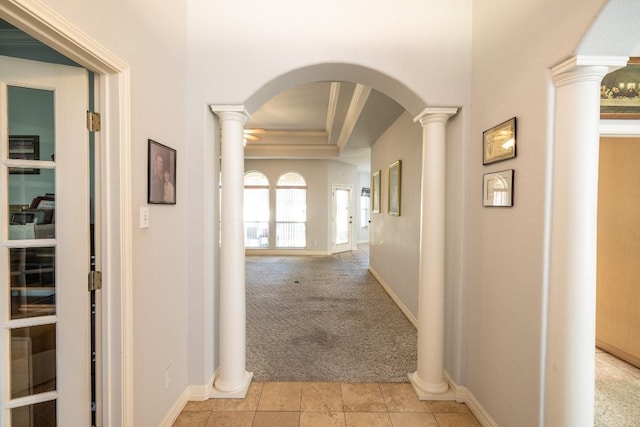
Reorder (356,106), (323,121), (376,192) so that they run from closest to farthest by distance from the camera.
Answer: (356,106) < (376,192) < (323,121)

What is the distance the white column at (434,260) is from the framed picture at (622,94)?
112cm

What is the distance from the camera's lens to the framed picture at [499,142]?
5.58ft

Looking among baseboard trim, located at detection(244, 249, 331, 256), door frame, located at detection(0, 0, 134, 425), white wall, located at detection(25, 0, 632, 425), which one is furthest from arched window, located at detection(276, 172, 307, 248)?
door frame, located at detection(0, 0, 134, 425)

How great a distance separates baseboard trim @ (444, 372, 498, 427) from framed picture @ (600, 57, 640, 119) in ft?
7.31

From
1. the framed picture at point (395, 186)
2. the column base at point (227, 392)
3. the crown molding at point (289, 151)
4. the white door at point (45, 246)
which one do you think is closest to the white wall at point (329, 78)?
the column base at point (227, 392)

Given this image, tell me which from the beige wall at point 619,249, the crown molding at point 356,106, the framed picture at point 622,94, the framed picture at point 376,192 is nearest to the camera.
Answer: the framed picture at point 622,94

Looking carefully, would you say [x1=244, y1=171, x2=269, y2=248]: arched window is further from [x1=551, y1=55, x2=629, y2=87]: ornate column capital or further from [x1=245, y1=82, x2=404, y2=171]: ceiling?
[x1=551, y1=55, x2=629, y2=87]: ornate column capital

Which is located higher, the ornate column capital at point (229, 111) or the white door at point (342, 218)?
the ornate column capital at point (229, 111)

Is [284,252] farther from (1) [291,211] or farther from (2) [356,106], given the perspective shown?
(2) [356,106]

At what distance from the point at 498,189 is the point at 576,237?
21.5 inches

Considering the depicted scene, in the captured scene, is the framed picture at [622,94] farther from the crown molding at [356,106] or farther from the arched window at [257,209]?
the arched window at [257,209]

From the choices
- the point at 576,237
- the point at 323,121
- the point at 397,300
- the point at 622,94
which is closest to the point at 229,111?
the point at 576,237

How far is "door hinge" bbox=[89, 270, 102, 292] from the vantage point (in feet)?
4.80

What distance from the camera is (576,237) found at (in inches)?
53.4
